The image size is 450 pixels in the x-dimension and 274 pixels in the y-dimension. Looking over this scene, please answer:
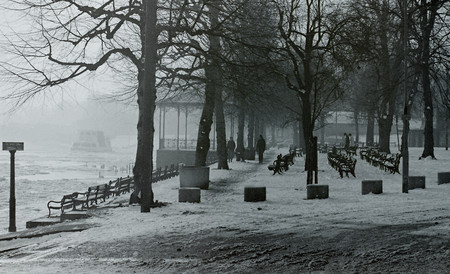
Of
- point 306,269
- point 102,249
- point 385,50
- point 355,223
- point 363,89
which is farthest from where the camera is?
point 363,89

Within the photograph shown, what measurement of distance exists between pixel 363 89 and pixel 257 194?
39893 millimetres

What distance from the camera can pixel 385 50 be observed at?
1312 inches

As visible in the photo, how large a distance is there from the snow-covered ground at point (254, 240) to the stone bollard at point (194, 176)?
4.56m

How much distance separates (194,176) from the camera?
20.2m

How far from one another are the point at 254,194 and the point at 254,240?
646cm

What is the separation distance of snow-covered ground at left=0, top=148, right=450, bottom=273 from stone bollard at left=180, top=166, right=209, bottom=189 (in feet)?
15.0

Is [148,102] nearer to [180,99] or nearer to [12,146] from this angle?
[12,146]

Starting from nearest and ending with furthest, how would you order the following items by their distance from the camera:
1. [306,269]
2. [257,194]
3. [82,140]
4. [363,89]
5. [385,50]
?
[306,269] < [257,194] < [385,50] < [363,89] < [82,140]

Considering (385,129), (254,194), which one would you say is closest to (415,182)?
(254,194)

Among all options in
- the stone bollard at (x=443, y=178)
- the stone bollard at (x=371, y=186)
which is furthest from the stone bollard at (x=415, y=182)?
the stone bollard at (x=371, y=186)

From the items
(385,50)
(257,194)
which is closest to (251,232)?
(257,194)

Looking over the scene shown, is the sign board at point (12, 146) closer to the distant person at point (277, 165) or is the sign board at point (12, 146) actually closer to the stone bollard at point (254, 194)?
the stone bollard at point (254, 194)

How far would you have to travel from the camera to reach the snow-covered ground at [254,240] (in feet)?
26.8

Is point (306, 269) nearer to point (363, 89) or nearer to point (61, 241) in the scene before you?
point (61, 241)
